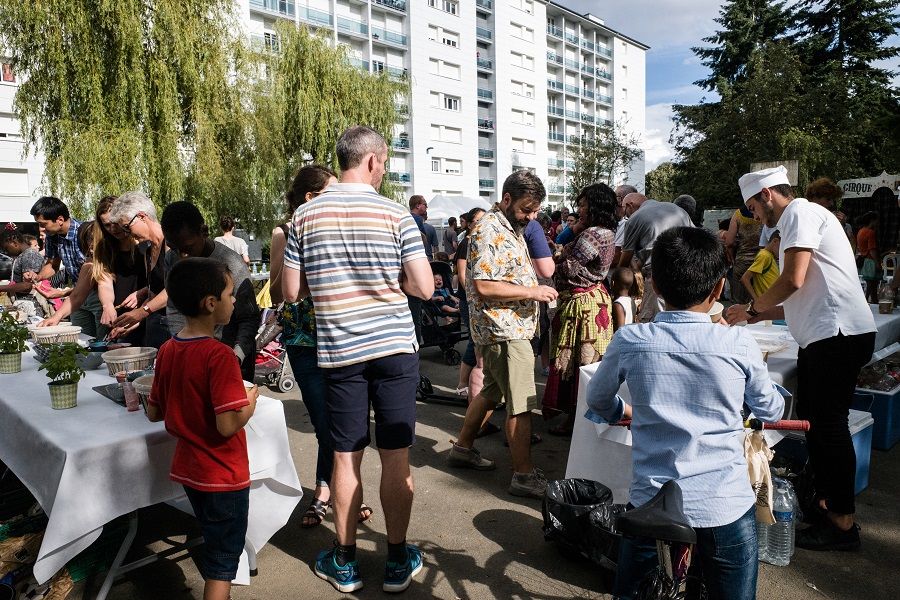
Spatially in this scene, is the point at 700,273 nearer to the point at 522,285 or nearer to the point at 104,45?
the point at 522,285

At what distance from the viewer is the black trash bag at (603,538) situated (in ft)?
9.09

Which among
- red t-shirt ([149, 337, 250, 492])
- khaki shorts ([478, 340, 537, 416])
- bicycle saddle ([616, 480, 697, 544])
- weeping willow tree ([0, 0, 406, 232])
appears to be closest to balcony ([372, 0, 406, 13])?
weeping willow tree ([0, 0, 406, 232])

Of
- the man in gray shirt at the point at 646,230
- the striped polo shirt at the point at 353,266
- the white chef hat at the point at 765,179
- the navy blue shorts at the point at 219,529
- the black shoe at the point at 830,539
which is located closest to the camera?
the navy blue shorts at the point at 219,529

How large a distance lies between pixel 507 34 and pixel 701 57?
20.6 metres

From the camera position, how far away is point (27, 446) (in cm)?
258

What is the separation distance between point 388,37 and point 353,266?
Answer: 1755 inches

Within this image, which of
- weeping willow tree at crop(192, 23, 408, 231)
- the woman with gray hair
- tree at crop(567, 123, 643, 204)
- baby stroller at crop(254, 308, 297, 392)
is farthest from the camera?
tree at crop(567, 123, 643, 204)

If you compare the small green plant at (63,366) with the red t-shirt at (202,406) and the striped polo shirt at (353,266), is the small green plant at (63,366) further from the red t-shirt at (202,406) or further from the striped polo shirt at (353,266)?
the striped polo shirt at (353,266)

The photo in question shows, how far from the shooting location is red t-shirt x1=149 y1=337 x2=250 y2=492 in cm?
219

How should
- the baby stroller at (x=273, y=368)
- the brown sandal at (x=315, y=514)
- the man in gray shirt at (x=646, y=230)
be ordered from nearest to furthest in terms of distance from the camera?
the brown sandal at (x=315, y=514) → the man in gray shirt at (x=646, y=230) → the baby stroller at (x=273, y=368)

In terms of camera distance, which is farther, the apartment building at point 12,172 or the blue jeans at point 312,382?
the apartment building at point 12,172

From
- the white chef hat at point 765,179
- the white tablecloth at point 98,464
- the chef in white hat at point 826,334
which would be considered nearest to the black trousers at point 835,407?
the chef in white hat at point 826,334

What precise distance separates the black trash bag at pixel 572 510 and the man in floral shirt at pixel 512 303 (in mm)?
561

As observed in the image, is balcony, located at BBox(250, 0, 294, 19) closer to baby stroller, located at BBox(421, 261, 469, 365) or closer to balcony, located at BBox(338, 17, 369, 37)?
balcony, located at BBox(338, 17, 369, 37)
